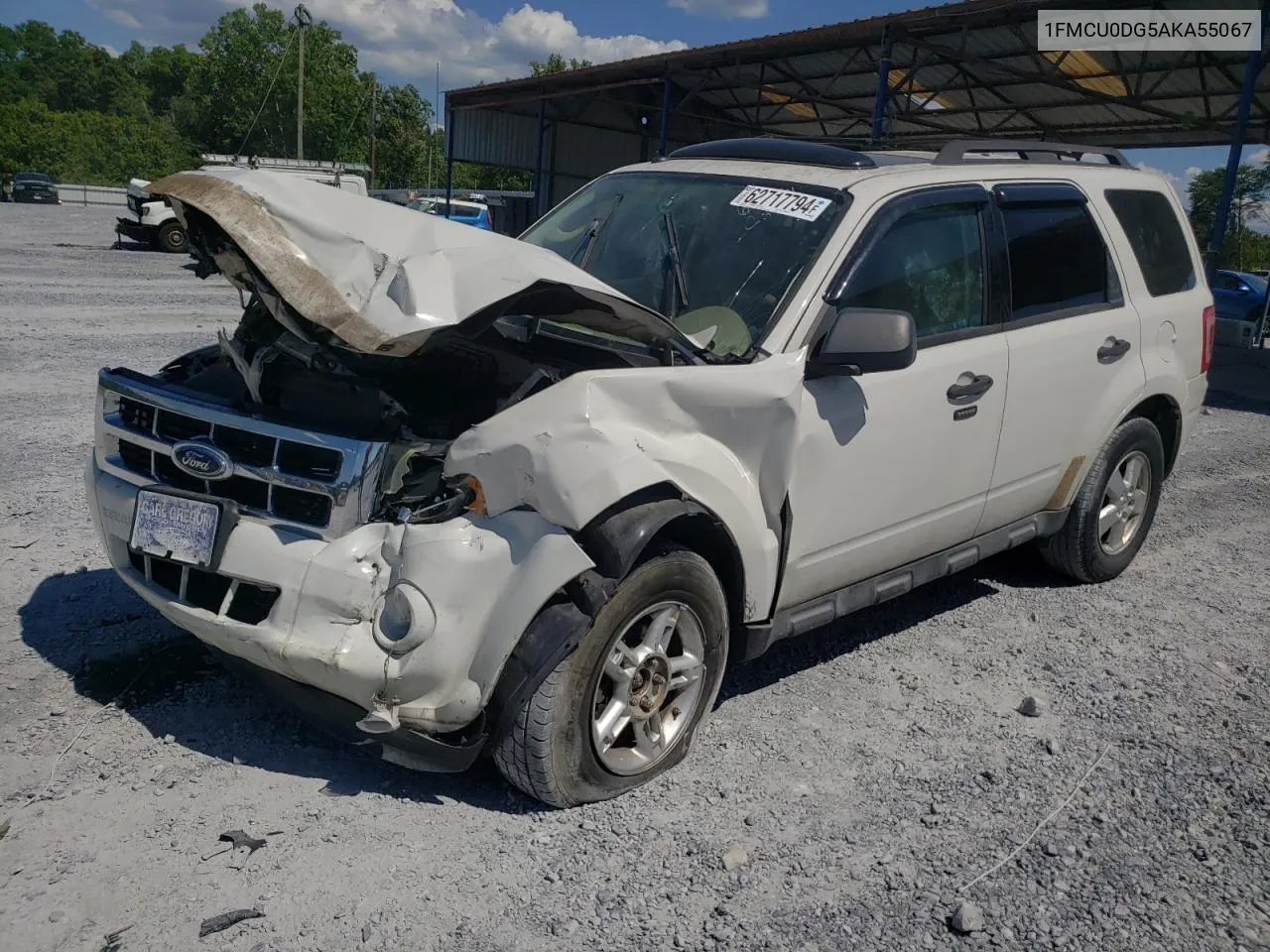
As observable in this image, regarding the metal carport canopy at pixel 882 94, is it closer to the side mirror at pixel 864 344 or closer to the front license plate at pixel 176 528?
the side mirror at pixel 864 344

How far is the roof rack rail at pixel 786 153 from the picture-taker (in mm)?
4016

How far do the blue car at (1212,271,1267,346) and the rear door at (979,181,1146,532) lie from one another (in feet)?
47.3

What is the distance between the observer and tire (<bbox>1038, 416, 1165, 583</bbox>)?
4.99 metres

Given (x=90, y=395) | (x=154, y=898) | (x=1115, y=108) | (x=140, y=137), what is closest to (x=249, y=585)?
(x=154, y=898)

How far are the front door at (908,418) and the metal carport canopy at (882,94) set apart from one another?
6602mm

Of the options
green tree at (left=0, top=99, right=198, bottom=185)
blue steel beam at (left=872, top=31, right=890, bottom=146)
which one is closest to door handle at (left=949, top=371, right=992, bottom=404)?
blue steel beam at (left=872, top=31, right=890, bottom=146)

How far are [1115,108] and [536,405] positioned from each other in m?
19.7

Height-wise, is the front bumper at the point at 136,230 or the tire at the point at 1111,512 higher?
the front bumper at the point at 136,230

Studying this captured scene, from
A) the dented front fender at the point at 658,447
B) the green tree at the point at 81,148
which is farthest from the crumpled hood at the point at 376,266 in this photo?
the green tree at the point at 81,148

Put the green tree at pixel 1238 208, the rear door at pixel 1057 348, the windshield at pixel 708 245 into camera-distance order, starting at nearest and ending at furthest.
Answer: the windshield at pixel 708 245 < the rear door at pixel 1057 348 < the green tree at pixel 1238 208

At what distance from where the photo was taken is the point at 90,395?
775cm

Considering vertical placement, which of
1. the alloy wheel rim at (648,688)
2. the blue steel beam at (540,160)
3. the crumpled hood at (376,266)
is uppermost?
the blue steel beam at (540,160)

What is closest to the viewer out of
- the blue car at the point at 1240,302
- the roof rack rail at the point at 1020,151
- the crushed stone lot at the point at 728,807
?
the crushed stone lot at the point at 728,807

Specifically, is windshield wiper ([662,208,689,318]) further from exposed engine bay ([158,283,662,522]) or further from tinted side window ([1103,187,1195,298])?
tinted side window ([1103,187,1195,298])
